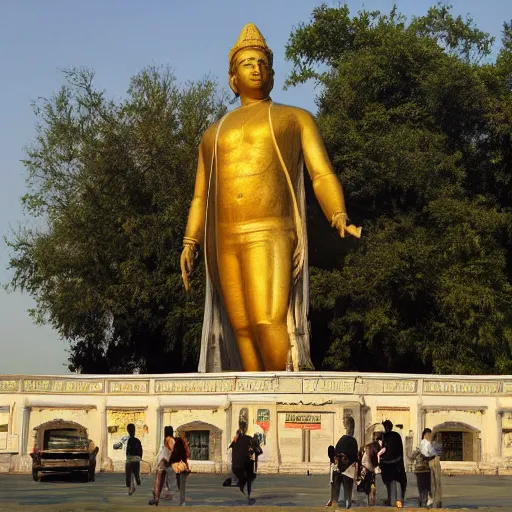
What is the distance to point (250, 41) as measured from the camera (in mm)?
21266

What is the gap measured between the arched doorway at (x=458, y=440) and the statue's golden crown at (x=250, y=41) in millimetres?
7649

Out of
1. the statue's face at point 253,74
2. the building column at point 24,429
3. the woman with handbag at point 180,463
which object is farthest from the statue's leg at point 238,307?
A: the woman with handbag at point 180,463

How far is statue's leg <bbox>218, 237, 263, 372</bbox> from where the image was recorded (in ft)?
68.1

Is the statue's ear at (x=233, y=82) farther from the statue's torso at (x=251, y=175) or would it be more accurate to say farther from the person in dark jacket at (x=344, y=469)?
the person in dark jacket at (x=344, y=469)

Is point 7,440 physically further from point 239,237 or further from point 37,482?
point 239,237

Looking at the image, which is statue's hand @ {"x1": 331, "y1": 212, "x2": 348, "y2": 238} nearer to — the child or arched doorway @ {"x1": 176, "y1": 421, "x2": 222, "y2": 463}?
arched doorway @ {"x1": 176, "y1": 421, "x2": 222, "y2": 463}

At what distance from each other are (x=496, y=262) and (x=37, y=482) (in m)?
16.2

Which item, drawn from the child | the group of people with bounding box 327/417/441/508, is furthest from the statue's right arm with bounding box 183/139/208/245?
the group of people with bounding box 327/417/441/508

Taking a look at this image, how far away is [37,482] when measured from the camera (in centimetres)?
1759

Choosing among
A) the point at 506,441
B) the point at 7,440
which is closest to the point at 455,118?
the point at 506,441

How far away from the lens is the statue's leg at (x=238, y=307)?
818 inches

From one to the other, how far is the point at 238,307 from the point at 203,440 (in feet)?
8.42

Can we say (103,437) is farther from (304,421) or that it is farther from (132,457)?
(132,457)

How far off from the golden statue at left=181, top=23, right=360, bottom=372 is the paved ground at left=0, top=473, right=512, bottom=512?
3.05m
